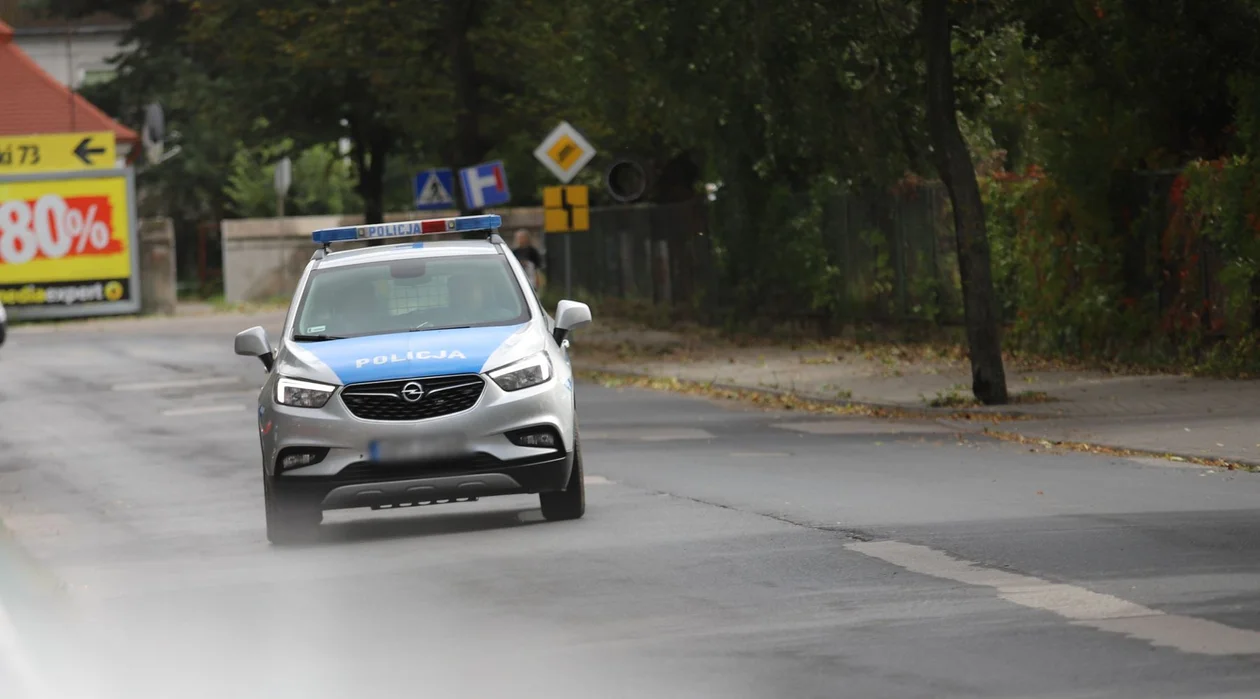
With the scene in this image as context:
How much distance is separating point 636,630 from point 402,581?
7.45 ft

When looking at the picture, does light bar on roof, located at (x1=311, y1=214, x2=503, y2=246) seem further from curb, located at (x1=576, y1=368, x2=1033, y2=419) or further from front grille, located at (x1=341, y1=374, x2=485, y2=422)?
curb, located at (x1=576, y1=368, x2=1033, y2=419)

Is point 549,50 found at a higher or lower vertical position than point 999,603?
higher

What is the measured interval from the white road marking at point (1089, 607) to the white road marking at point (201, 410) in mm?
14703

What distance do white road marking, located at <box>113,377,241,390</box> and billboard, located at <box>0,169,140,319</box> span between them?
22837mm

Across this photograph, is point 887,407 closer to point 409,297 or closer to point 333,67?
point 409,297

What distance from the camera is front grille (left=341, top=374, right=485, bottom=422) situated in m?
12.4

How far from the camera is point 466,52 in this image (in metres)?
36.3

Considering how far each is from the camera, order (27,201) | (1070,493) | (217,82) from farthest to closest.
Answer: (217,82) < (27,201) < (1070,493)

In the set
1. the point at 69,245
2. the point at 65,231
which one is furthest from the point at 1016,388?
the point at 65,231

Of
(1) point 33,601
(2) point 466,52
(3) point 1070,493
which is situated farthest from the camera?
(2) point 466,52

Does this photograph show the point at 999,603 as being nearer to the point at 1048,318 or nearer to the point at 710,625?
the point at 710,625

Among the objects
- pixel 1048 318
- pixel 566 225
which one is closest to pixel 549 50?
pixel 566 225

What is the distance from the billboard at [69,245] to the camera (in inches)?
2058

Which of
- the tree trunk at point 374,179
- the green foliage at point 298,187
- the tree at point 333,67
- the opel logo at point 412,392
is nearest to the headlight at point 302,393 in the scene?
the opel logo at point 412,392
